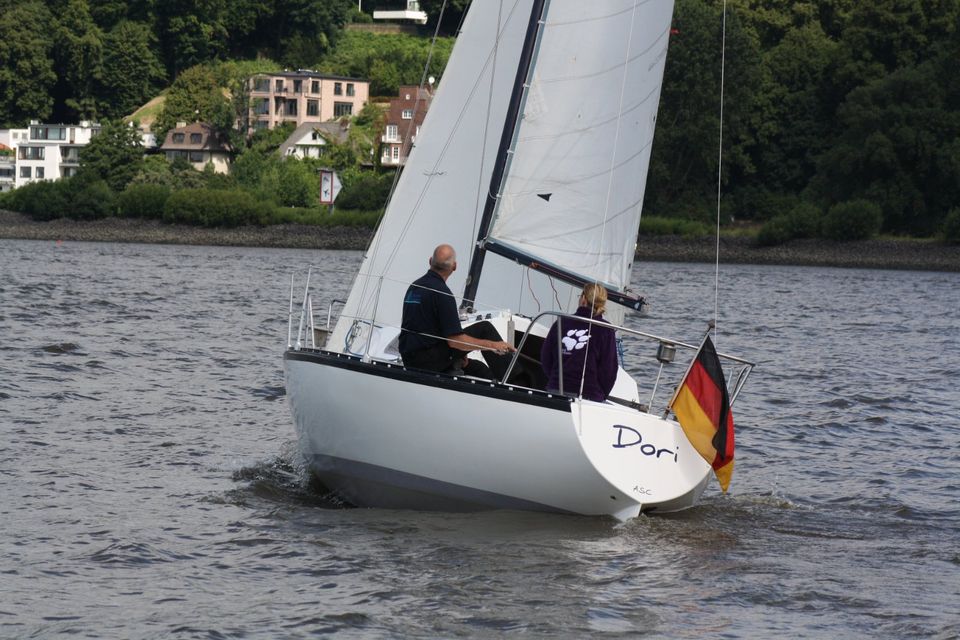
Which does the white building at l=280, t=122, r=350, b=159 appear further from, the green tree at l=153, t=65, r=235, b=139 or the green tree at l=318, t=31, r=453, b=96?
the green tree at l=318, t=31, r=453, b=96

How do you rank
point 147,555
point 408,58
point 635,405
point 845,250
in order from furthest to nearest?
point 408,58 → point 845,250 → point 635,405 → point 147,555

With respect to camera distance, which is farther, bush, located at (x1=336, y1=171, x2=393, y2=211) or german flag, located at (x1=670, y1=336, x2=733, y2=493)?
bush, located at (x1=336, y1=171, x2=393, y2=211)

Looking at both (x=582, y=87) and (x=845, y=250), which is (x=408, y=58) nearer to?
(x=845, y=250)

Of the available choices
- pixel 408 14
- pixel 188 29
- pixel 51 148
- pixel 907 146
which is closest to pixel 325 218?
pixel 907 146

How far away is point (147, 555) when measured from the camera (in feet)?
33.2

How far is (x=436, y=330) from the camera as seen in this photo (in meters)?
11.2

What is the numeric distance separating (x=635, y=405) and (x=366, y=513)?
237 centimetres

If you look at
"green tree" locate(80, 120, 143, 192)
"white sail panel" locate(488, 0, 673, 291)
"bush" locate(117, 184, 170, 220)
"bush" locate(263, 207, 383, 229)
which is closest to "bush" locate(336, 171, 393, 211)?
"bush" locate(263, 207, 383, 229)

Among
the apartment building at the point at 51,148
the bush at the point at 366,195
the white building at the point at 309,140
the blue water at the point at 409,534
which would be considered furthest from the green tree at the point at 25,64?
the blue water at the point at 409,534

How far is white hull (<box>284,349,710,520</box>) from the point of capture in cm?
1031

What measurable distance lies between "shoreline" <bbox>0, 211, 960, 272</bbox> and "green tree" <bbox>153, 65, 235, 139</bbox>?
30.4 meters

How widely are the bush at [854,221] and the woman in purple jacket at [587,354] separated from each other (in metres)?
69.4

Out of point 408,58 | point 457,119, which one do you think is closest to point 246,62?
point 408,58

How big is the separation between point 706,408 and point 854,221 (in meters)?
69.7
